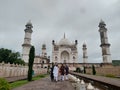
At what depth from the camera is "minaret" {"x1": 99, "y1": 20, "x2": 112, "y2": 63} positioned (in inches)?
2035

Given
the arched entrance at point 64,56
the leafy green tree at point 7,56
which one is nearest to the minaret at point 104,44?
the arched entrance at point 64,56

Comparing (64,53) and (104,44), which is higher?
(104,44)

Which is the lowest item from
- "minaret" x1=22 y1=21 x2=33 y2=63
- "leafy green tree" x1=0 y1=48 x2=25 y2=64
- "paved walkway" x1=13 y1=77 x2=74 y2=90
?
"paved walkway" x1=13 y1=77 x2=74 y2=90

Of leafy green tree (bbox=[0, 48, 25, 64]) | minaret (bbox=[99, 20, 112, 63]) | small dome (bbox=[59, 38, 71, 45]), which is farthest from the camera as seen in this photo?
small dome (bbox=[59, 38, 71, 45])

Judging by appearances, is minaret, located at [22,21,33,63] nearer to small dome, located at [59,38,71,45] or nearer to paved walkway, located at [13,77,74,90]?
small dome, located at [59,38,71,45]

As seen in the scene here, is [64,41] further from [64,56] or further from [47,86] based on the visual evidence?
[47,86]

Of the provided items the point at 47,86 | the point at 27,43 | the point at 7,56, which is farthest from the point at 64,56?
the point at 47,86

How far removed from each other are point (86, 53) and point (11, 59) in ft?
115

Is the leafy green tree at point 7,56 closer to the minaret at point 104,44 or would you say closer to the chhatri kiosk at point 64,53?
the chhatri kiosk at point 64,53

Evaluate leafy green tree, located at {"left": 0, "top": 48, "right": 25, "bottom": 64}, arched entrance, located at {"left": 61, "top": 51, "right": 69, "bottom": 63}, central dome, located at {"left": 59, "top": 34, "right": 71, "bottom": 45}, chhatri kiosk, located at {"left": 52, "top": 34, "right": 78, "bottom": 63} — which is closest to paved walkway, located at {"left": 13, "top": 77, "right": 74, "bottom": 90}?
leafy green tree, located at {"left": 0, "top": 48, "right": 25, "bottom": 64}

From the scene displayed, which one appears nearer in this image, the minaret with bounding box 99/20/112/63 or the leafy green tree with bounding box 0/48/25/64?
the leafy green tree with bounding box 0/48/25/64

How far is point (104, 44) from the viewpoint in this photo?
52.8 m

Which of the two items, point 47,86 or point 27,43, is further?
point 27,43

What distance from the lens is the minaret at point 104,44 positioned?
170 feet
